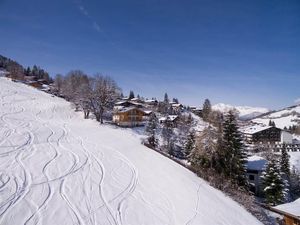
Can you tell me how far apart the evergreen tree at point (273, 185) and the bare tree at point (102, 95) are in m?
29.6

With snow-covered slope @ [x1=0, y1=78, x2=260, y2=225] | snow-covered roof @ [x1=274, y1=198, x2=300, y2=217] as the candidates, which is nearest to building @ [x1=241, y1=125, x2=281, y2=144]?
snow-covered slope @ [x1=0, y1=78, x2=260, y2=225]

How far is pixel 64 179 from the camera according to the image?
13125 mm

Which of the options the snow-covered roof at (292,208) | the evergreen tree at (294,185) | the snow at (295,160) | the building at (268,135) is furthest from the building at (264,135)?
the snow-covered roof at (292,208)

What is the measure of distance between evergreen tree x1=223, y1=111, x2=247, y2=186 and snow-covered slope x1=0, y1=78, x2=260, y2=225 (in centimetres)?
989

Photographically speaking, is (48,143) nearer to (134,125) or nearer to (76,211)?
(76,211)

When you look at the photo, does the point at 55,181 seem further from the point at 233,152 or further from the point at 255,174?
the point at 255,174

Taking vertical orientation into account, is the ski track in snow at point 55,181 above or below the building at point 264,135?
above

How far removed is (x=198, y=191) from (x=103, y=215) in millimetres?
7835

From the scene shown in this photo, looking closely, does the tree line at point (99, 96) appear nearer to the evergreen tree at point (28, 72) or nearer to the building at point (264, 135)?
the building at point (264, 135)

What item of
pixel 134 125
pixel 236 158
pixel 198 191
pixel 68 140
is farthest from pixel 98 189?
pixel 134 125

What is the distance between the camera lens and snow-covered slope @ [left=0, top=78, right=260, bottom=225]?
9750 millimetres

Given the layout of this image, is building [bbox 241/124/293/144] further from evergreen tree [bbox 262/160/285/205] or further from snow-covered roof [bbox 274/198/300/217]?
snow-covered roof [bbox 274/198/300/217]

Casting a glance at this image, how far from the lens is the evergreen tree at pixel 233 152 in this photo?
2658 cm

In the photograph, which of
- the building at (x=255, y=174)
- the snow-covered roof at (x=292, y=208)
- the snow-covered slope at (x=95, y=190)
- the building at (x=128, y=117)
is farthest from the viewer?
the building at (x=128, y=117)
